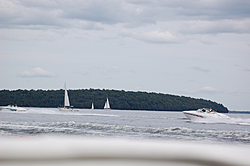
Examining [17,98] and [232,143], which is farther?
[17,98]

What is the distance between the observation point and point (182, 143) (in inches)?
798

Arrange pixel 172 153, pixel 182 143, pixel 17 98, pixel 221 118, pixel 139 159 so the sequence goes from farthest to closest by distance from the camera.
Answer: pixel 17 98, pixel 221 118, pixel 182 143, pixel 172 153, pixel 139 159

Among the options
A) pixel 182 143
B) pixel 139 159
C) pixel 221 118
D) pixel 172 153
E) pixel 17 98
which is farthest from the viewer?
pixel 17 98

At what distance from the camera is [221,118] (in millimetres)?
45625

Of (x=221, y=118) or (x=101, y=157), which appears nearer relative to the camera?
(x=101, y=157)

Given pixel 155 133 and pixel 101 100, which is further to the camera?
pixel 101 100

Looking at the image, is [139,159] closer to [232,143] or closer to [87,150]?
[87,150]

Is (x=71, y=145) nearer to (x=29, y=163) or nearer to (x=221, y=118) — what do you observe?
(x=29, y=163)

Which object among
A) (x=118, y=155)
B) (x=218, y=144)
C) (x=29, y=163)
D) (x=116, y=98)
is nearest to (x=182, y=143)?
(x=218, y=144)

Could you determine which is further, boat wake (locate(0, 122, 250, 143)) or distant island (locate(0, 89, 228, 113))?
distant island (locate(0, 89, 228, 113))

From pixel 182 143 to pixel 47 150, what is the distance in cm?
856

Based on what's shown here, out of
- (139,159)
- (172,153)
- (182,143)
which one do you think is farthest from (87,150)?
(182,143)

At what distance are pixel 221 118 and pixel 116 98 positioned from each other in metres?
99.7

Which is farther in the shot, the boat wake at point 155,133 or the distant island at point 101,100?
the distant island at point 101,100
